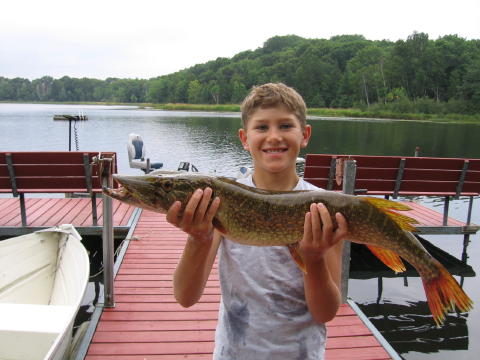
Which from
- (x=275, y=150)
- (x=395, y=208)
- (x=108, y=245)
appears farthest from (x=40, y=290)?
(x=395, y=208)

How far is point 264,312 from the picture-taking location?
1718mm

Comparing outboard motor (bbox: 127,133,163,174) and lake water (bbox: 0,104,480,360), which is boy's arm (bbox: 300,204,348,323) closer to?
lake water (bbox: 0,104,480,360)

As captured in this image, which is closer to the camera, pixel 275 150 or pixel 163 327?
pixel 275 150

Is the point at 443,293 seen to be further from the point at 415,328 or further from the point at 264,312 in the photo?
the point at 415,328

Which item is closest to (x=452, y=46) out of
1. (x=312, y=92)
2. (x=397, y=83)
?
(x=397, y=83)

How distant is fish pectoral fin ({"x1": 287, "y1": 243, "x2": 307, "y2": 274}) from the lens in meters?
1.64

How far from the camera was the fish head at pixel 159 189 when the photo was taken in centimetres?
167

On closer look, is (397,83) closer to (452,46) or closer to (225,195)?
(452,46)

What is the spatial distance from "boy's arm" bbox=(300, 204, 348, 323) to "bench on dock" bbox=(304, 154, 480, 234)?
526cm

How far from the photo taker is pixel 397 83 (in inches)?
3164

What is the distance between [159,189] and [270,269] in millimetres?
621

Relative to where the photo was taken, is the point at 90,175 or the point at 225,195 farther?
the point at 90,175

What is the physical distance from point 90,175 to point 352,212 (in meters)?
5.60

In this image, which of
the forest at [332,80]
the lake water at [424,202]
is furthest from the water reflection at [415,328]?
the forest at [332,80]
